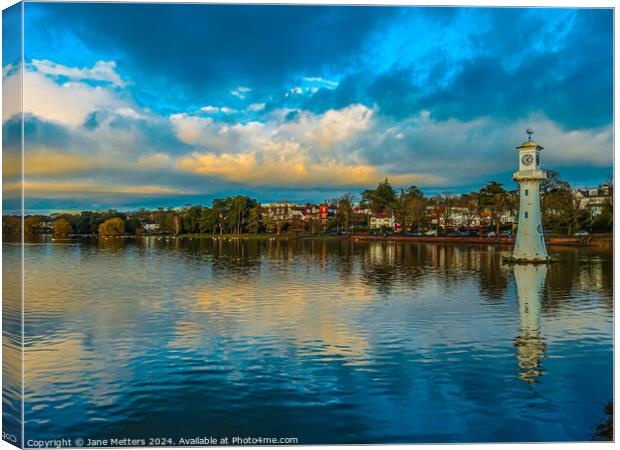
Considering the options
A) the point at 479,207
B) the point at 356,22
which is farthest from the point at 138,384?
the point at 479,207

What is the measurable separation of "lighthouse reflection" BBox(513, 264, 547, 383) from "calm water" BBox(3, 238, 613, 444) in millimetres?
56

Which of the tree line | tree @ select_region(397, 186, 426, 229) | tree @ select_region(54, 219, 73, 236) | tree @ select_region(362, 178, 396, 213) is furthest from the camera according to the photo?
tree @ select_region(397, 186, 426, 229)

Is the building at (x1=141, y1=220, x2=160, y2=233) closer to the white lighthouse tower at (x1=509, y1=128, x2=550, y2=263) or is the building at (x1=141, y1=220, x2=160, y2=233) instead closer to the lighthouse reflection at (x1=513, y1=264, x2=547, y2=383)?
the white lighthouse tower at (x1=509, y1=128, x2=550, y2=263)

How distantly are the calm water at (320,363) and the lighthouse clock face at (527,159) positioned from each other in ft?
19.7

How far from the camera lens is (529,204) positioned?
75.4ft

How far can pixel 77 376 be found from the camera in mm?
8180

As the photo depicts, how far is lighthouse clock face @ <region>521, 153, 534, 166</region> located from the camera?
21270 mm

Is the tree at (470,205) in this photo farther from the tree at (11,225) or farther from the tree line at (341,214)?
the tree at (11,225)

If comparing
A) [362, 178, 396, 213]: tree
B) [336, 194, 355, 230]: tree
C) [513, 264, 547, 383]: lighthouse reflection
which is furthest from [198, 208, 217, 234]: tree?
A: [513, 264, 547, 383]: lighthouse reflection

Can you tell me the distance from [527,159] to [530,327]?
11.9 m

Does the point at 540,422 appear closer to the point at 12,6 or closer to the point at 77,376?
the point at 77,376

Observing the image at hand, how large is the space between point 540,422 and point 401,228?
2082 inches

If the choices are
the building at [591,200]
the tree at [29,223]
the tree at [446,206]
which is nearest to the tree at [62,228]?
the tree at [29,223]

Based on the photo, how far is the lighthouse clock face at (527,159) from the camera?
69.8ft
